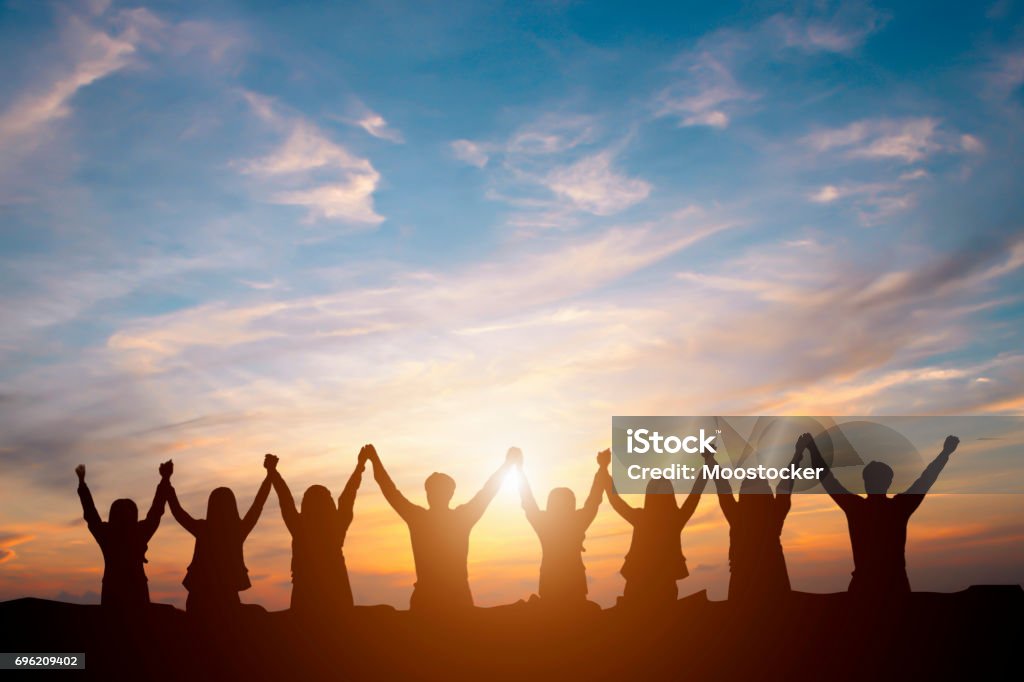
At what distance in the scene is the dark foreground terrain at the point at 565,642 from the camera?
16.8 meters

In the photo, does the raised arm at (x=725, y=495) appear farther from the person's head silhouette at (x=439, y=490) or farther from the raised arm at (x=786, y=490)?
the person's head silhouette at (x=439, y=490)

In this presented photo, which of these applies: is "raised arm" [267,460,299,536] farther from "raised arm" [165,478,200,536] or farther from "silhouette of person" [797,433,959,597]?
"silhouette of person" [797,433,959,597]

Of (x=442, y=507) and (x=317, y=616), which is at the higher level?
(x=442, y=507)

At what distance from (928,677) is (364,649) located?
32.1 ft

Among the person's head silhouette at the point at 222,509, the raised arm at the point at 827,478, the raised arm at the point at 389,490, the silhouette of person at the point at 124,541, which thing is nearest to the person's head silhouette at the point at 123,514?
the silhouette of person at the point at 124,541

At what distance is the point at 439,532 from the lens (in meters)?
17.8

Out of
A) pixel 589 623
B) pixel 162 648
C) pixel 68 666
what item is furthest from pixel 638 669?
pixel 68 666

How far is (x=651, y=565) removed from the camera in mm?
18266

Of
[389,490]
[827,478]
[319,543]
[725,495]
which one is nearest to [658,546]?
[725,495]

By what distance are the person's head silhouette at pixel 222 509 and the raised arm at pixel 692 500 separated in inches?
331

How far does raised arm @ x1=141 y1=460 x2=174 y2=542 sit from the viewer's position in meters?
18.5

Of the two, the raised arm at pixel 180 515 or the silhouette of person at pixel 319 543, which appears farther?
the raised arm at pixel 180 515

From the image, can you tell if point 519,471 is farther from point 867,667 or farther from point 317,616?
point 867,667

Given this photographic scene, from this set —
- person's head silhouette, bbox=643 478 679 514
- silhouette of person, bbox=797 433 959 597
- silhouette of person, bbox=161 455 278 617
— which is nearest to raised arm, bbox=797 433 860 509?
silhouette of person, bbox=797 433 959 597
